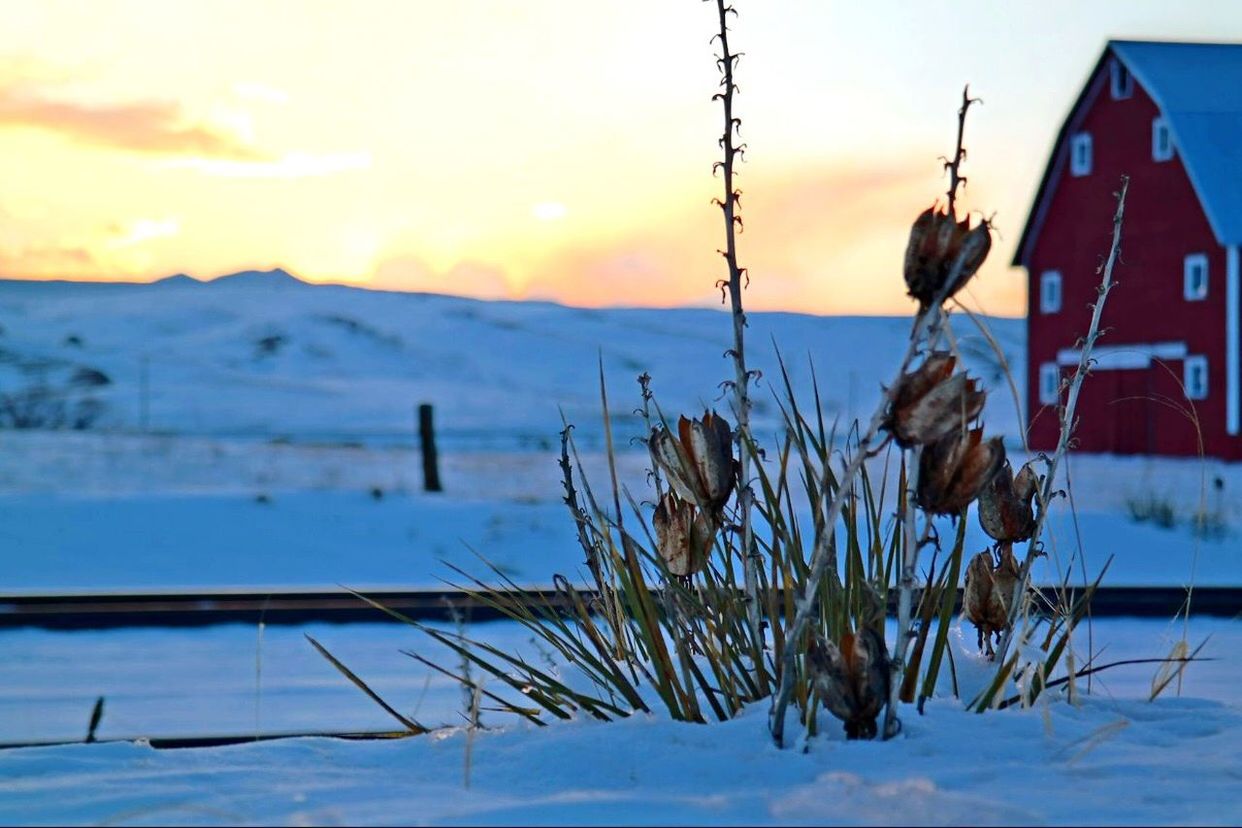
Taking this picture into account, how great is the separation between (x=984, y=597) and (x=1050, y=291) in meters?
28.7

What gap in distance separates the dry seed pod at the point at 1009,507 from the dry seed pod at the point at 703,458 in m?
0.60

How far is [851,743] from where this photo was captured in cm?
220

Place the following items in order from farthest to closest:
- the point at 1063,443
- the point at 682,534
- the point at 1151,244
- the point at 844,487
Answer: the point at 1151,244 → the point at 1063,443 → the point at 682,534 → the point at 844,487

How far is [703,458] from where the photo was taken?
7.54ft

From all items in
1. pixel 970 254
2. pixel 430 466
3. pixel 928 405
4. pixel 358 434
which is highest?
pixel 970 254

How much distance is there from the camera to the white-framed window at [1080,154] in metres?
29.2

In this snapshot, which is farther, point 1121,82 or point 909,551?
point 1121,82

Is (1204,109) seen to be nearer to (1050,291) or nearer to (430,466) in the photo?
Answer: (1050,291)

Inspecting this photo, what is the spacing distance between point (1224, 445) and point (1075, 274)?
5.03 metres

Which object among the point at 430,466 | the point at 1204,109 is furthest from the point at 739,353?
the point at 1204,109

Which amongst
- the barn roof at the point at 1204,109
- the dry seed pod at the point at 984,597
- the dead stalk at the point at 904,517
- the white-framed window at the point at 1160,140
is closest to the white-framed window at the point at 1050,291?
the white-framed window at the point at 1160,140

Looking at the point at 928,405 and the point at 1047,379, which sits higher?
the point at 928,405

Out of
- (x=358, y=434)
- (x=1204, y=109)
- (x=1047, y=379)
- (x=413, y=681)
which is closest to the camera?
(x=413, y=681)

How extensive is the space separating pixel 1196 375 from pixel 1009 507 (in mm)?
25592
